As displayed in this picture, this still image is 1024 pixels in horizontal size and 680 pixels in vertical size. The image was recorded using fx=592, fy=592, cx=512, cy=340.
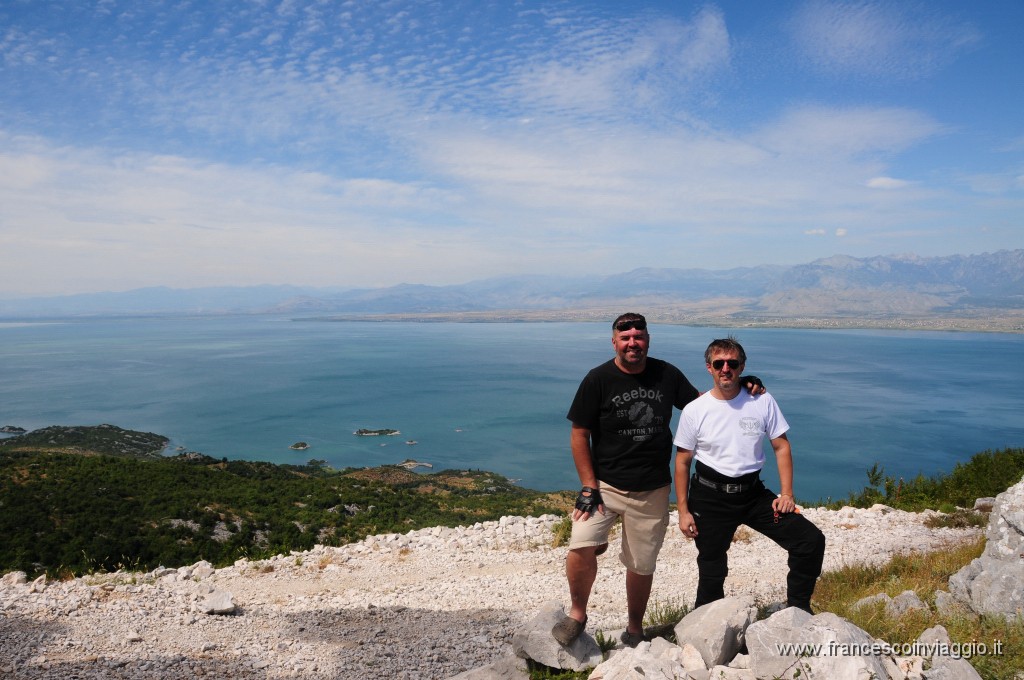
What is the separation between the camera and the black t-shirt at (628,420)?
4.05 metres

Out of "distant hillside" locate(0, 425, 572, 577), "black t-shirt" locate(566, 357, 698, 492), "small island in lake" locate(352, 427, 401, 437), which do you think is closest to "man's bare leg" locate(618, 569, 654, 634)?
"black t-shirt" locate(566, 357, 698, 492)

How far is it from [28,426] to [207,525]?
60.6 meters

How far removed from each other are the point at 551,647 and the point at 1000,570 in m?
3.56

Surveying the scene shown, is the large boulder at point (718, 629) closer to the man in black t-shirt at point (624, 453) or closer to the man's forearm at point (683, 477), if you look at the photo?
the man in black t-shirt at point (624, 453)

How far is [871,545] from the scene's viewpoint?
27.2 feet

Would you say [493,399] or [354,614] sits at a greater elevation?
[354,614]

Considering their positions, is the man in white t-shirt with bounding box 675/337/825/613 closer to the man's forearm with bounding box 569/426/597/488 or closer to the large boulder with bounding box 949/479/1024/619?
the man's forearm with bounding box 569/426/597/488

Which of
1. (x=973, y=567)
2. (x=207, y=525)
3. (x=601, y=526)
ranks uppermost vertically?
(x=601, y=526)

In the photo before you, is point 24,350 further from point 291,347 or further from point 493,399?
point 493,399

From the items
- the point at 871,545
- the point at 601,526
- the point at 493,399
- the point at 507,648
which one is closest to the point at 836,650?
the point at 601,526

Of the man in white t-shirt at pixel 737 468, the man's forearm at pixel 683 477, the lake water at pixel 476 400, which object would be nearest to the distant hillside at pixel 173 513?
the man's forearm at pixel 683 477

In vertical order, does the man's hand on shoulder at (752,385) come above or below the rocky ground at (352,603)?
above

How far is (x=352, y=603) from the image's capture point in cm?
691

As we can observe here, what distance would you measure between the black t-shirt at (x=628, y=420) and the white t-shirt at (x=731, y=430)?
17cm
